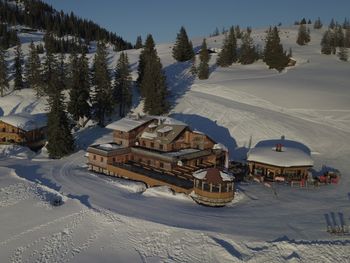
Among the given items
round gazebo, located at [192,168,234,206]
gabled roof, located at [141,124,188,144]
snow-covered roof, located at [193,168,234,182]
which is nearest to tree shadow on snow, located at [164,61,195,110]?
gabled roof, located at [141,124,188,144]

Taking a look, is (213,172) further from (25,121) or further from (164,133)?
(25,121)

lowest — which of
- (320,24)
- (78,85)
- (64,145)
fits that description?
(64,145)

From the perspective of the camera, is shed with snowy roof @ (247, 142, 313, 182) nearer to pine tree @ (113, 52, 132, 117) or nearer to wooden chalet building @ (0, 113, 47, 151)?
pine tree @ (113, 52, 132, 117)

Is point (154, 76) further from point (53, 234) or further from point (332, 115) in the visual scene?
point (53, 234)

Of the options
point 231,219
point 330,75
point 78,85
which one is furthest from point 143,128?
point 330,75

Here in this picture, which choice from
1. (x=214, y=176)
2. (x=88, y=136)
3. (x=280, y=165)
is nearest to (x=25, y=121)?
(x=88, y=136)

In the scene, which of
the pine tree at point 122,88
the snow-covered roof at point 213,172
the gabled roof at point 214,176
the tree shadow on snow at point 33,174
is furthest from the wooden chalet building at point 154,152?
the pine tree at point 122,88
